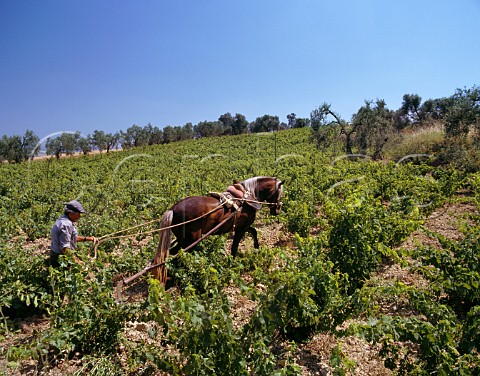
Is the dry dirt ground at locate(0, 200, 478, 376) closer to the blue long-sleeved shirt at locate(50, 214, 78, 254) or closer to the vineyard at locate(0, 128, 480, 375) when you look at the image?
the vineyard at locate(0, 128, 480, 375)

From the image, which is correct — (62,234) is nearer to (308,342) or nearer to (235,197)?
(235,197)

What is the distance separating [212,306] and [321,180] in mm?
9047

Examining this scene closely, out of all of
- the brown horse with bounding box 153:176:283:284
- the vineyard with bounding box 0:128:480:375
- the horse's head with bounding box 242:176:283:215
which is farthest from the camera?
the horse's head with bounding box 242:176:283:215

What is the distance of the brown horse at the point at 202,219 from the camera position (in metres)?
4.60

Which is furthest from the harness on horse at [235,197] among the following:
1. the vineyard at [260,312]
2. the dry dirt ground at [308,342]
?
the dry dirt ground at [308,342]

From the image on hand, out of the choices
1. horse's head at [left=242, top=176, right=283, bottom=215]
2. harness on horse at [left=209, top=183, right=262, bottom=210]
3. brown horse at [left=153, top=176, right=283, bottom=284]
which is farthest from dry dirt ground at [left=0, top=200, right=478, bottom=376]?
horse's head at [left=242, top=176, right=283, bottom=215]

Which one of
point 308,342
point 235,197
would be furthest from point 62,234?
point 308,342

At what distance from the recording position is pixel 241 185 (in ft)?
19.5

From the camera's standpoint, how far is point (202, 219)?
5.00m

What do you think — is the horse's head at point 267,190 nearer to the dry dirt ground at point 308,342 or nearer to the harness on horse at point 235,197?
the harness on horse at point 235,197

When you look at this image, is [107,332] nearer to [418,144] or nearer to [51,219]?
[51,219]

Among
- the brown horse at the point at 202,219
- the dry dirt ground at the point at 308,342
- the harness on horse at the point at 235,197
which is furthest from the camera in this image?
the harness on horse at the point at 235,197

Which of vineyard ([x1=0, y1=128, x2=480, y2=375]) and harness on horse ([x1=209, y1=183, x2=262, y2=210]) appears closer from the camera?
vineyard ([x1=0, y1=128, x2=480, y2=375])

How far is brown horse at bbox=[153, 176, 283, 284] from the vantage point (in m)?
4.60
